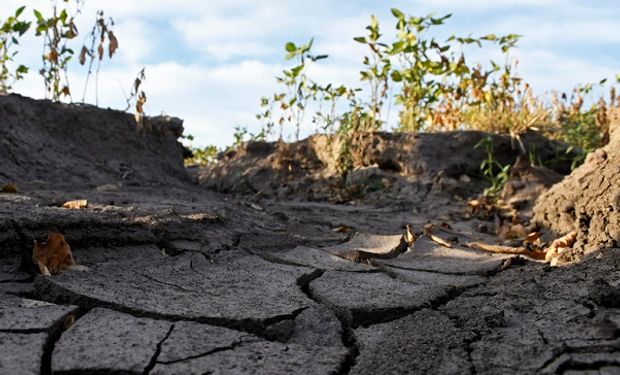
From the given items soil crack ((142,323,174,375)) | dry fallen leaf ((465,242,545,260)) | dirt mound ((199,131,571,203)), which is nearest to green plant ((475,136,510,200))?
dirt mound ((199,131,571,203))

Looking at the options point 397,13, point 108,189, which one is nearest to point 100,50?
point 108,189

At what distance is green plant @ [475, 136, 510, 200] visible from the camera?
4.41 meters

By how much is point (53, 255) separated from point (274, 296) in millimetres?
684

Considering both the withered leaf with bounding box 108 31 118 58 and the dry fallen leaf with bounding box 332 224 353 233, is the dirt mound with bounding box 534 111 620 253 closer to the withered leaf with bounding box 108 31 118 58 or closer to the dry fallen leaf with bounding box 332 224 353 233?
the dry fallen leaf with bounding box 332 224 353 233

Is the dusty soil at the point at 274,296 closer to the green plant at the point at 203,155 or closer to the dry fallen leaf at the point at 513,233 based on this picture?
the dry fallen leaf at the point at 513,233

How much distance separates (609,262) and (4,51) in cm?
481

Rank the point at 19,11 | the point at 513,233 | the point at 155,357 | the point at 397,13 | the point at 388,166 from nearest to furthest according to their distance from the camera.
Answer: the point at 155,357, the point at 513,233, the point at 19,11, the point at 397,13, the point at 388,166

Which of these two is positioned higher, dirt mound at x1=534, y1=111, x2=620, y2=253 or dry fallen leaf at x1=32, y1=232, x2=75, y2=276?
dirt mound at x1=534, y1=111, x2=620, y2=253

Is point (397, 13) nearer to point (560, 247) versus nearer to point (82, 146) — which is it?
point (82, 146)

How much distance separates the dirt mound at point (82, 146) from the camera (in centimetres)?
393

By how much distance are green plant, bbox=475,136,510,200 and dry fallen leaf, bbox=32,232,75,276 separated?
3173 millimetres

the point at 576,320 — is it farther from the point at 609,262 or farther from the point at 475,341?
the point at 609,262

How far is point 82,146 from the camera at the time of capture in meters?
4.58

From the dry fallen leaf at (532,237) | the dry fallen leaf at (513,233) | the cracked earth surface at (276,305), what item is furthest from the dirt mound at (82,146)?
the dry fallen leaf at (532,237)
